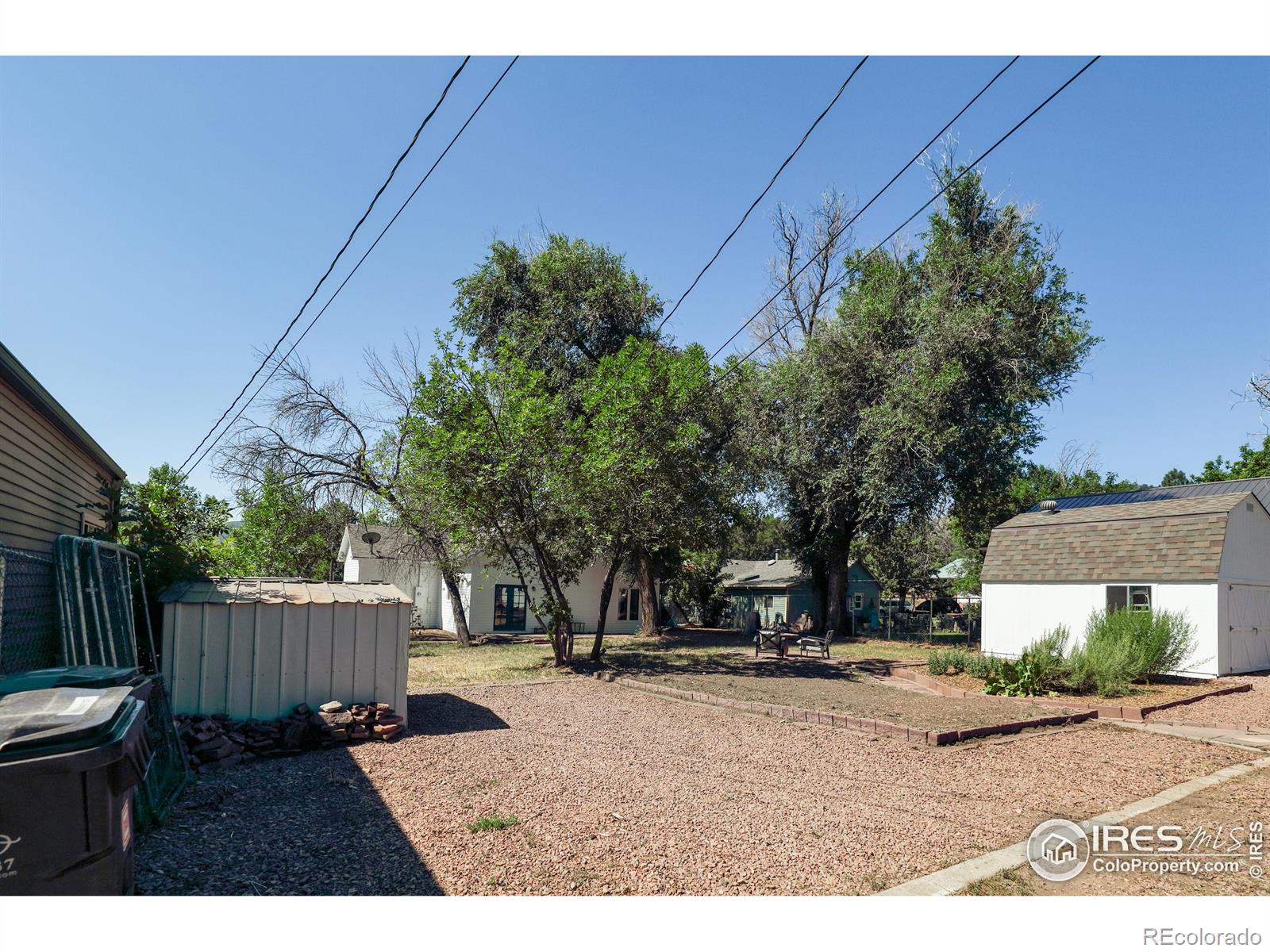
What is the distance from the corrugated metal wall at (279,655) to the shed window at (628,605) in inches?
803

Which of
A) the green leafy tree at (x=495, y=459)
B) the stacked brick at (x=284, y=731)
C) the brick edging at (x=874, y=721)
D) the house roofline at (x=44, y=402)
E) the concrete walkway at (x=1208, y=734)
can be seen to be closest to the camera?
the house roofline at (x=44, y=402)

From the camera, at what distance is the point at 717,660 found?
59.7ft

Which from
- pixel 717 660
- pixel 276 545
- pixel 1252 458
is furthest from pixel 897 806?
pixel 1252 458

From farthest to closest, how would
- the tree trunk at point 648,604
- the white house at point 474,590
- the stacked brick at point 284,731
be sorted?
the tree trunk at point 648,604 < the white house at point 474,590 < the stacked brick at point 284,731

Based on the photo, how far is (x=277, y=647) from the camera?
8758mm

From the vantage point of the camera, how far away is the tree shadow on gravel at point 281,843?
4.44 meters

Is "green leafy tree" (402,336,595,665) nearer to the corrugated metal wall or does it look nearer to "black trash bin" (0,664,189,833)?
the corrugated metal wall

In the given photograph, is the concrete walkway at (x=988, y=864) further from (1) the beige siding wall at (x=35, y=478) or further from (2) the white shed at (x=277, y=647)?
(1) the beige siding wall at (x=35, y=478)

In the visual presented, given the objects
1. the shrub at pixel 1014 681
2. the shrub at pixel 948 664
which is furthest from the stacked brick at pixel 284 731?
the shrub at pixel 948 664

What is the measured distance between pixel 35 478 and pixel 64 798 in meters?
6.98

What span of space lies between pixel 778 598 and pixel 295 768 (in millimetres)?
30354

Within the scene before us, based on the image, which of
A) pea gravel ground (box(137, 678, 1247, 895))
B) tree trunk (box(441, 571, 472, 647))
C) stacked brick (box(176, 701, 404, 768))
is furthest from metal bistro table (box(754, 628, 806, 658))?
stacked brick (box(176, 701, 404, 768))

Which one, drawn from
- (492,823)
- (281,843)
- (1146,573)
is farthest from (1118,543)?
(281,843)

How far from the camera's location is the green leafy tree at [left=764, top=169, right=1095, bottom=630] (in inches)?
877
